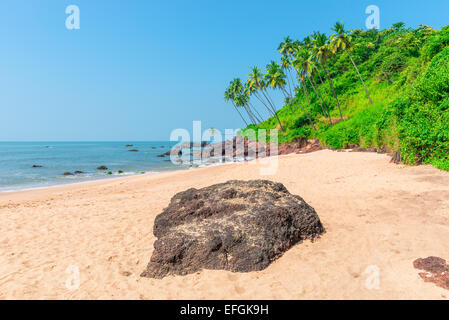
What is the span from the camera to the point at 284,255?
495 centimetres

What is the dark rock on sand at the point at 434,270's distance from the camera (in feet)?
12.0

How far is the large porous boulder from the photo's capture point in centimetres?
465

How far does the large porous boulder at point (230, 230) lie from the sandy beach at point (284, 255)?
0.23 metres

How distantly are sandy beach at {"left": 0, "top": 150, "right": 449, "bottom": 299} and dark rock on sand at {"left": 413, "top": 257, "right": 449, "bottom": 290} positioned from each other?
0.12 m

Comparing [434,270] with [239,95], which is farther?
[239,95]

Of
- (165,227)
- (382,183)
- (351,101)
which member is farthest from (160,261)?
(351,101)

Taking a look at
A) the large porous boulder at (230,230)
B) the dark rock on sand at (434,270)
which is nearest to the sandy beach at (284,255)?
the dark rock on sand at (434,270)

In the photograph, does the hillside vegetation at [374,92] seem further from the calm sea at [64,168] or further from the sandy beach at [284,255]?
the calm sea at [64,168]

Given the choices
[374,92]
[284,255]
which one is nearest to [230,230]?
[284,255]

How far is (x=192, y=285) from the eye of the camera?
13.7 ft

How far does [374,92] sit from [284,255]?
4187 cm

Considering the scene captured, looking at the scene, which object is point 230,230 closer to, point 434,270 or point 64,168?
point 434,270

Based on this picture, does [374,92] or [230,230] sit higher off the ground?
[374,92]

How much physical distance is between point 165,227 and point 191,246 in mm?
1827
